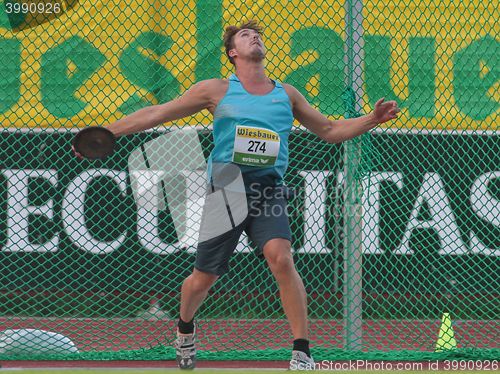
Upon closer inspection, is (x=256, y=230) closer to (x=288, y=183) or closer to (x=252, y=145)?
(x=252, y=145)

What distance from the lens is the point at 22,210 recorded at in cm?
762

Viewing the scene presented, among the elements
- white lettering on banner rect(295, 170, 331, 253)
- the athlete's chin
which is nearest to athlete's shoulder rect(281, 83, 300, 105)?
the athlete's chin

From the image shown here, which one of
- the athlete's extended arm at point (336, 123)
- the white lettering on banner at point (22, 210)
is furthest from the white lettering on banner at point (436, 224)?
the white lettering on banner at point (22, 210)

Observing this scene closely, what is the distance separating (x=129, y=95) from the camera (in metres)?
7.25

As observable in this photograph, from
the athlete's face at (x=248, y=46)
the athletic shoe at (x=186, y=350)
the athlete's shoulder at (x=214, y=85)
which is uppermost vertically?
the athlete's face at (x=248, y=46)

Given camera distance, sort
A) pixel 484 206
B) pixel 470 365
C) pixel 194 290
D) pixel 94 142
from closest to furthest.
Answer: pixel 94 142, pixel 194 290, pixel 470 365, pixel 484 206

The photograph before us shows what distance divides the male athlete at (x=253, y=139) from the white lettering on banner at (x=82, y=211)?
2.08 metres

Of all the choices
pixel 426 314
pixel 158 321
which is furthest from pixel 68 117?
pixel 426 314

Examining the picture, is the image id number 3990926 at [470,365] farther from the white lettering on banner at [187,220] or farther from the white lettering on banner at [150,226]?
the white lettering on banner at [150,226]

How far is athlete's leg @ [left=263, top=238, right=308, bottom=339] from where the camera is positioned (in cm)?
531

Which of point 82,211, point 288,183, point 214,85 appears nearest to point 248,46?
point 214,85

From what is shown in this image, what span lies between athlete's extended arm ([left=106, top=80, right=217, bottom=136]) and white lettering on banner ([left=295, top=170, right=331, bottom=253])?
2.21 metres

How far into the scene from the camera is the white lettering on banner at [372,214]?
7.45 m

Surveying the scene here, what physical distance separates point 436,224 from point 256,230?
111 inches
